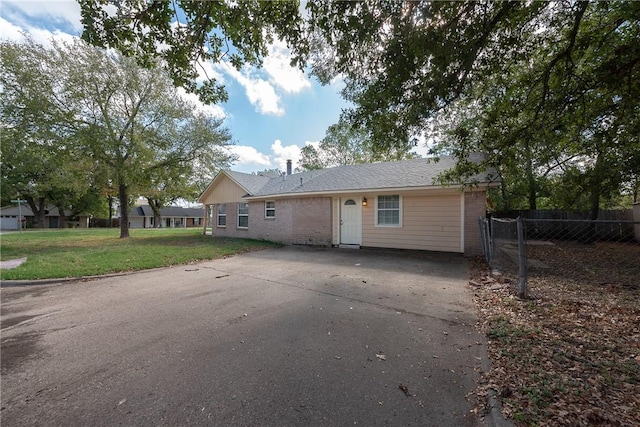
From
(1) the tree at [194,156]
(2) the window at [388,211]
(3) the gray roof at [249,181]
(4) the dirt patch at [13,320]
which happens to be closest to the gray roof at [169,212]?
(1) the tree at [194,156]

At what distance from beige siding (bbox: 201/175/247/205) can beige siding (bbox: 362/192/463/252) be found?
28.8 feet

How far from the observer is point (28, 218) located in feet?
136

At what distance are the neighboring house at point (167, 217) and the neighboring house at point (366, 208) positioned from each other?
41.9 m

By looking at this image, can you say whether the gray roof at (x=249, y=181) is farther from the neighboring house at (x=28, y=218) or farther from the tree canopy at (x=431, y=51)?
the neighboring house at (x=28, y=218)

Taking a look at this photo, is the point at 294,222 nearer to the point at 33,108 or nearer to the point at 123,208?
the point at 123,208

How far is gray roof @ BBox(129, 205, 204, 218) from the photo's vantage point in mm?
49088

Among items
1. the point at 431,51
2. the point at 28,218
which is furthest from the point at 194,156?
the point at 28,218

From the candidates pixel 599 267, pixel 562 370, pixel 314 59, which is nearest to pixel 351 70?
pixel 314 59

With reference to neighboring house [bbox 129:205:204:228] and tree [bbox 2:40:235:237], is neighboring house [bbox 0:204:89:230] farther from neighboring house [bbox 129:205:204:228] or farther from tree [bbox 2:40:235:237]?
tree [bbox 2:40:235:237]

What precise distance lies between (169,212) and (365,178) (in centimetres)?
5075

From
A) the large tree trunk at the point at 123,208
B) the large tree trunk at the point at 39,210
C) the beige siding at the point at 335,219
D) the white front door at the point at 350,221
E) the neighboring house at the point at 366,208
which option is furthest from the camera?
the large tree trunk at the point at 39,210

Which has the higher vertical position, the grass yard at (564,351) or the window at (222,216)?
the window at (222,216)

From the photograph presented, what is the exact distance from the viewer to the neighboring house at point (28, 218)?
3811 cm

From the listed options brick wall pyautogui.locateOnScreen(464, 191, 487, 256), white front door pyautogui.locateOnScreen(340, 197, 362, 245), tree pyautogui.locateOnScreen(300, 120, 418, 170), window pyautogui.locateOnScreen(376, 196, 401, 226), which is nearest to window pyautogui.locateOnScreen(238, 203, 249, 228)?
white front door pyautogui.locateOnScreen(340, 197, 362, 245)
